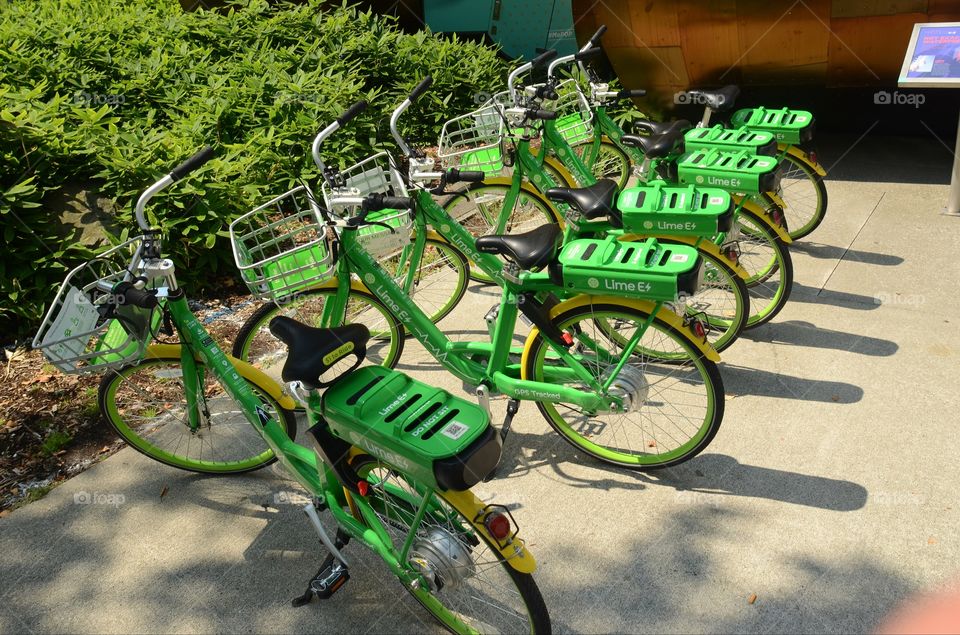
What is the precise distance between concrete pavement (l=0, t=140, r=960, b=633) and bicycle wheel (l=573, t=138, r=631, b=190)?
230 centimetres

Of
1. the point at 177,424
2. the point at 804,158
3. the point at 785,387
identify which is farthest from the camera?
the point at 804,158

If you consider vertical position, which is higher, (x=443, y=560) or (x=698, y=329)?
(x=698, y=329)

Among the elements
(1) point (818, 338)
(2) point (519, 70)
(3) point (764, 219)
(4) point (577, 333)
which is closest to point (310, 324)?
(4) point (577, 333)

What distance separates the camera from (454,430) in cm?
229

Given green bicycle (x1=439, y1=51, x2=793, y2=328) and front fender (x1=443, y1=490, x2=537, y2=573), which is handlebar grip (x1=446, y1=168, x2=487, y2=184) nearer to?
green bicycle (x1=439, y1=51, x2=793, y2=328)

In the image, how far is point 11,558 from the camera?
125 inches

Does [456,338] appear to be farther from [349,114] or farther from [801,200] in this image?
[801,200]

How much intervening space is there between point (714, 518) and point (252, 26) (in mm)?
6310

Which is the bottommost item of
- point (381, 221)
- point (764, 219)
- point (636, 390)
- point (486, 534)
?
point (636, 390)

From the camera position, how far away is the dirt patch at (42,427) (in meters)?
3.66

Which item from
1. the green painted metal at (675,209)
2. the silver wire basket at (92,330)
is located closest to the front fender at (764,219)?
the green painted metal at (675,209)

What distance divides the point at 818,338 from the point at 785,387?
0.56m

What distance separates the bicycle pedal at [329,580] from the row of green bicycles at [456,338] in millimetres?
10

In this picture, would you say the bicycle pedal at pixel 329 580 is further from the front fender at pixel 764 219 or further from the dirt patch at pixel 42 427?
the front fender at pixel 764 219
